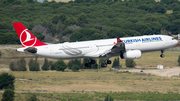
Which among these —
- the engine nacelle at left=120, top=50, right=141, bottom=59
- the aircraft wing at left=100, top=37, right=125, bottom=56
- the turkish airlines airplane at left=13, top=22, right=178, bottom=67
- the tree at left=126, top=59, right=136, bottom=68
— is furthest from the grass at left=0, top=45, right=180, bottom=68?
the engine nacelle at left=120, top=50, right=141, bottom=59

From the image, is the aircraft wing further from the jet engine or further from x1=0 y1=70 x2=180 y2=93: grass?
the jet engine

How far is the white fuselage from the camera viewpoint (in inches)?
2313

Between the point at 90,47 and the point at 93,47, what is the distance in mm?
610

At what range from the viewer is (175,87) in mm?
71875

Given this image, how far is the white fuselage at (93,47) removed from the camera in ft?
193

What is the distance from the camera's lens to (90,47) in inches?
2387

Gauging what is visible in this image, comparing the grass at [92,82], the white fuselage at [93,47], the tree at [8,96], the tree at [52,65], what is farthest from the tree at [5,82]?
the tree at [52,65]

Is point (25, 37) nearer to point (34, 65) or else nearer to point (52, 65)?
point (34, 65)

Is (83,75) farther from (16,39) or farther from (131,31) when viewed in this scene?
(131,31)

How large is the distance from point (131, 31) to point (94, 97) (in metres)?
133

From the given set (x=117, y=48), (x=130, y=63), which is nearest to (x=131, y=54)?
(x=117, y=48)

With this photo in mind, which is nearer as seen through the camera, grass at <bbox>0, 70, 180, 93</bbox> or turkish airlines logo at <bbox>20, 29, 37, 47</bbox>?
turkish airlines logo at <bbox>20, 29, 37, 47</bbox>

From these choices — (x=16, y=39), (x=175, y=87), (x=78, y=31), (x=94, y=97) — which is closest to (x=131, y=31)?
(x=78, y=31)

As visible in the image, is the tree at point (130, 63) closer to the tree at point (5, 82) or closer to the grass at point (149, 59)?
the grass at point (149, 59)
